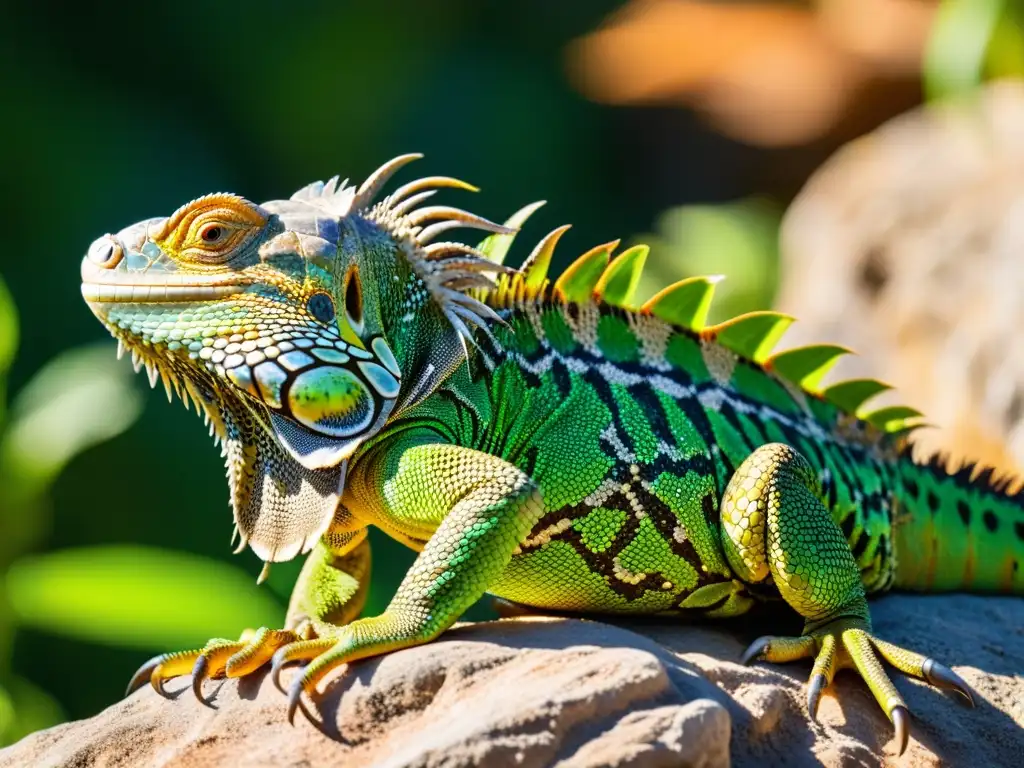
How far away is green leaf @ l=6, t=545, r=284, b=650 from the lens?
18.7 ft

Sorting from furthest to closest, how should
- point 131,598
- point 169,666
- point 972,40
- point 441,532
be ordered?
point 972,40 < point 131,598 < point 169,666 < point 441,532

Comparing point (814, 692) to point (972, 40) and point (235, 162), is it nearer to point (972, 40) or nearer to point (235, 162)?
point (972, 40)

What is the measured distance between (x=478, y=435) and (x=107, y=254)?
1.26m

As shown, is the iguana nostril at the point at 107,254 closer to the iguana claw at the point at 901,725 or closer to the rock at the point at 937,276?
the iguana claw at the point at 901,725

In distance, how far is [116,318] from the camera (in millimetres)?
3523

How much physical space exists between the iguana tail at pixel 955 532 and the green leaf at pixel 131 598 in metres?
3.17

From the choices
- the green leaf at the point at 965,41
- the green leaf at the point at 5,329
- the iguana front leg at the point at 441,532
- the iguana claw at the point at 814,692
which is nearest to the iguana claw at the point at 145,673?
the iguana front leg at the point at 441,532

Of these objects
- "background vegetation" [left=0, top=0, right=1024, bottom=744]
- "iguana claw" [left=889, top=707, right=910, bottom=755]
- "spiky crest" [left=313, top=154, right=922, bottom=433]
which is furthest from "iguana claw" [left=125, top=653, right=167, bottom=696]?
"iguana claw" [left=889, top=707, right=910, bottom=755]

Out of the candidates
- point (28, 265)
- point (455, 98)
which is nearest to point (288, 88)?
point (455, 98)

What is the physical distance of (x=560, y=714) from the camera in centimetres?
294

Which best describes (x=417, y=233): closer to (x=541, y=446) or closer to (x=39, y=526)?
(x=541, y=446)

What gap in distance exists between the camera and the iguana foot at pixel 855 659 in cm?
353

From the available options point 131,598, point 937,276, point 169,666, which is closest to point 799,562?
point 169,666

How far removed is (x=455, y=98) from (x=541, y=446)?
1201 centimetres
